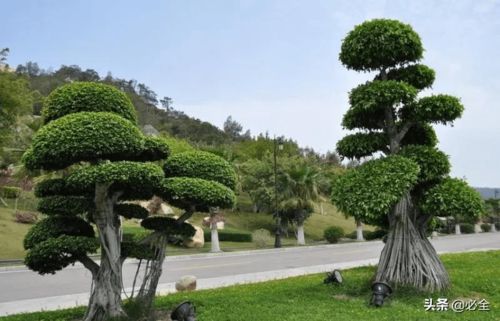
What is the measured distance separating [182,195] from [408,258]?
16.0 feet

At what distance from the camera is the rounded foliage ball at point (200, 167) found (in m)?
7.86

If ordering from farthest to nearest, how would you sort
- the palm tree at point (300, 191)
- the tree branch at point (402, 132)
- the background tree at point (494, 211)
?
the background tree at point (494, 211), the palm tree at point (300, 191), the tree branch at point (402, 132)

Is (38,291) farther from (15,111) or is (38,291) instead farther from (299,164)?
(299,164)

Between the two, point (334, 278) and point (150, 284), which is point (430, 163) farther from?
point (150, 284)

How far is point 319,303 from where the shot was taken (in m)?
8.69

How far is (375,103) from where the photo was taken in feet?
31.9

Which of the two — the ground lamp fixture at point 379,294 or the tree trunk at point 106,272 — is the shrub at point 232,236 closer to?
the ground lamp fixture at point 379,294

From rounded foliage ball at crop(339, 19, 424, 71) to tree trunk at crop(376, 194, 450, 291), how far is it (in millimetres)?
2905

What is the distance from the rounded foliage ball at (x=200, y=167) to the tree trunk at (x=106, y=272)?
1.10m

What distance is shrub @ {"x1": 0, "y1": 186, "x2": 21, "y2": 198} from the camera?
36341 mm

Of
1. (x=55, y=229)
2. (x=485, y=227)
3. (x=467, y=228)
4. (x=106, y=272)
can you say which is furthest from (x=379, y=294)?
(x=485, y=227)

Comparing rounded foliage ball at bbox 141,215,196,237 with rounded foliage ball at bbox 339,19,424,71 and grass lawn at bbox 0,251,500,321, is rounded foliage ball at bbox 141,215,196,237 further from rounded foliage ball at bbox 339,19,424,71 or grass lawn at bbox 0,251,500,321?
rounded foliage ball at bbox 339,19,424,71

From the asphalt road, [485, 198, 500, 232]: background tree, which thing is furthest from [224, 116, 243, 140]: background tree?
the asphalt road

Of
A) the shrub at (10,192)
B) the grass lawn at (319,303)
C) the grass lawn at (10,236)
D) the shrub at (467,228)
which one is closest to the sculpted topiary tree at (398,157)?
the grass lawn at (319,303)
